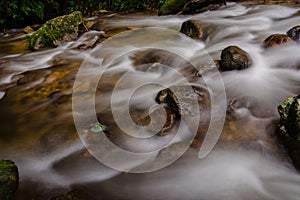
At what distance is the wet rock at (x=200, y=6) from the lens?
8328mm

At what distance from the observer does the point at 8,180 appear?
231cm

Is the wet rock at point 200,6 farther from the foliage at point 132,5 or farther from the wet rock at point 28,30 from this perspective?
the wet rock at point 28,30

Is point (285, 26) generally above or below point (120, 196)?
above

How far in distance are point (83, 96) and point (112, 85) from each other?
1.77 ft

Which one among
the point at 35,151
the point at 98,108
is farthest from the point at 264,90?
the point at 35,151

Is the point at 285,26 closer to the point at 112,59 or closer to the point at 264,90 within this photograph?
the point at 264,90

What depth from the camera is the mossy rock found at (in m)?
6.99

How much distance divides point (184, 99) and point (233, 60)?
1.27m

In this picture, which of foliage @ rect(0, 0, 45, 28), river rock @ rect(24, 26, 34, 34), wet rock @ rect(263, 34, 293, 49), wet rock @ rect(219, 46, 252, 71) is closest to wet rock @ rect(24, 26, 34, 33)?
river rock @ rect(24, 26, 34, 34)

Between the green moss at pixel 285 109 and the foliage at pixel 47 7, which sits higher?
the foliage at pixel 47 7

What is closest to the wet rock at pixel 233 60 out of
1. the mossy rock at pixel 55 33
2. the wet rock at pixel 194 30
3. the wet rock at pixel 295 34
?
the wet rock at pixel 295 34

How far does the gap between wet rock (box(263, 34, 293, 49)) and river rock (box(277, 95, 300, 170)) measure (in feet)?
7.33

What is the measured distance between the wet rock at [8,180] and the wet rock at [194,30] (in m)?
4.71

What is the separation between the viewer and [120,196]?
2.47 meters
